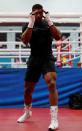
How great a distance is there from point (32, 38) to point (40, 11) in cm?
26

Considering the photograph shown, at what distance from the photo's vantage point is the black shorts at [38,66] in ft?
7.15

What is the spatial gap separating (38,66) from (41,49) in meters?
0.16

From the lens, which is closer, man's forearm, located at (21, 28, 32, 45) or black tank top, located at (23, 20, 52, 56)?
man's forearm, located at (21, 28, 32, 45)

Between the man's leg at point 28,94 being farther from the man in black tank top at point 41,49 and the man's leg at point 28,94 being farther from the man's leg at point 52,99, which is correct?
the man's leg at point 52,99

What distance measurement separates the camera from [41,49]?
7.28 feet

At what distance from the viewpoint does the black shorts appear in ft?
7.15

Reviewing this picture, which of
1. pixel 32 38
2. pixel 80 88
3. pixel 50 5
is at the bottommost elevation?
pixel 80 88

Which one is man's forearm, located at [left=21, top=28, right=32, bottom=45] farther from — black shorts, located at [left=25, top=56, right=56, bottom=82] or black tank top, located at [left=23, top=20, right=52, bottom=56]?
black shorts, located at [left=25, top=56, right=56, bottom=82]

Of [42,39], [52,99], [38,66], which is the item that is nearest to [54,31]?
[42,39]

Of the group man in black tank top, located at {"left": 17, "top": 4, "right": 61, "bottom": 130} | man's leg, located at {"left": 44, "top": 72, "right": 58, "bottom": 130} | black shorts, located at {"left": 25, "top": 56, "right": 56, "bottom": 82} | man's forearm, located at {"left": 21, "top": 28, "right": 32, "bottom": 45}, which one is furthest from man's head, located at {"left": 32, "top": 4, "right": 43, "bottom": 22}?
man's leg, located at {"left": 44, "top": 72, "right": 58, "bottom": 130}

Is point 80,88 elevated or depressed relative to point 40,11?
depressed

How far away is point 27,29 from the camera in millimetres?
2094

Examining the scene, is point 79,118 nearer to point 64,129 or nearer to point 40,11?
point 64,129

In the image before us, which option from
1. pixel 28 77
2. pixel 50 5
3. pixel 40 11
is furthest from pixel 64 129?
pixel 50 5
